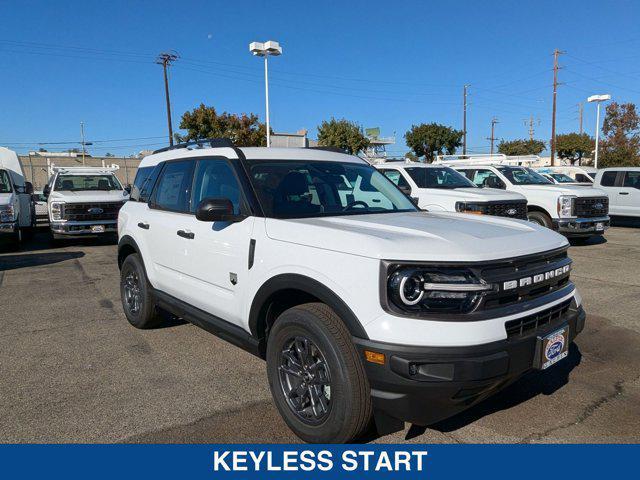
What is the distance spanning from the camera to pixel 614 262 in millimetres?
9445

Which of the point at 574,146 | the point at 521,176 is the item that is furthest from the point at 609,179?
the point at 574,146

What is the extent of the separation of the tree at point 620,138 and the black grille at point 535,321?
48.6 m

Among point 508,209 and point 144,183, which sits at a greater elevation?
point 144,183

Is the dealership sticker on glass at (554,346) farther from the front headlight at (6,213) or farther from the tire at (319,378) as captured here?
the front headlight at (6,213)

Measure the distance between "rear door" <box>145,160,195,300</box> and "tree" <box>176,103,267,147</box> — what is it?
32.8 meters

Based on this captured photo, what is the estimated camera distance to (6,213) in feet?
36.2

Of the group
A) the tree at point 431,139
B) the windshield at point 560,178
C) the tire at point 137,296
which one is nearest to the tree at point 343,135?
the tree at point 431,139

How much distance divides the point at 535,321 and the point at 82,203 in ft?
39.6

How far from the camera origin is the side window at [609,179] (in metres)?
15.6

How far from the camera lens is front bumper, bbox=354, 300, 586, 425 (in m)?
2.45

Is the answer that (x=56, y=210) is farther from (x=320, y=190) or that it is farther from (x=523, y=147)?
(x=523, y=147)

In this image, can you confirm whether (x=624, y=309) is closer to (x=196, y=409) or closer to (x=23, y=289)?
(x=196, y=409)

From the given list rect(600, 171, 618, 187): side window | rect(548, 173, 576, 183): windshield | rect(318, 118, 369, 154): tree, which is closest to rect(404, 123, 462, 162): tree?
rect(318, 118, 369, 154): tree

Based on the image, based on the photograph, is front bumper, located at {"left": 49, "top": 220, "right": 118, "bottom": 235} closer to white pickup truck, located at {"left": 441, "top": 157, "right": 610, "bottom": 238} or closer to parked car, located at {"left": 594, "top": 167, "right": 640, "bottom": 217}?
white pickup truck, located at {"left": 441, "top": 157, "right": 610, "bottom": 238}
